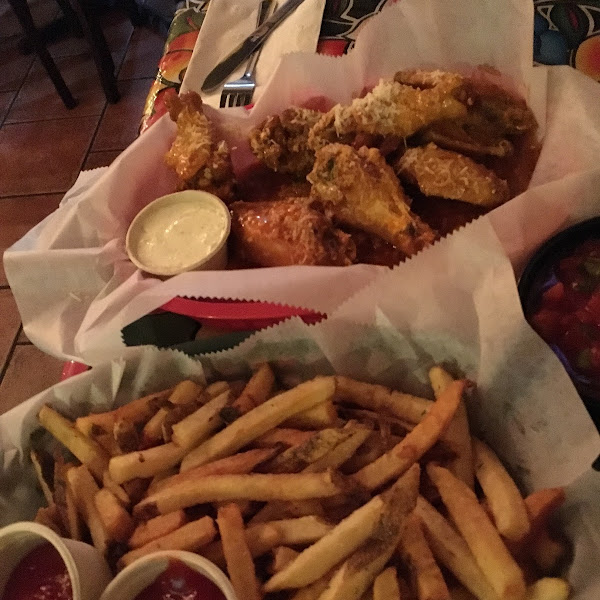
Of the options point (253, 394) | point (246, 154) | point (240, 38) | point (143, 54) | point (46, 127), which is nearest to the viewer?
point (253, 394)

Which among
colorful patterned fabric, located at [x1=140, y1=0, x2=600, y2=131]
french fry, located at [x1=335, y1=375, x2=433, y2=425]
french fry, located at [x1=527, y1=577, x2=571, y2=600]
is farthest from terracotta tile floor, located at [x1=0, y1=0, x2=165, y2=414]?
french fry, located at [x1=527, y1=577, x2=571, y2=600]

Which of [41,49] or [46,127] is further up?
[41,49]

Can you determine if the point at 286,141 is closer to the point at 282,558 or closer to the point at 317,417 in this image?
the point at 317,417

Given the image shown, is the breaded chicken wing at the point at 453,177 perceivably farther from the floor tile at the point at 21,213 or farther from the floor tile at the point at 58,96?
the floor tile at the point at 58,96

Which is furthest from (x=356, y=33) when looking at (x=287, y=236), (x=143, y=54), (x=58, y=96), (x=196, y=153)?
(x=58, y=96)

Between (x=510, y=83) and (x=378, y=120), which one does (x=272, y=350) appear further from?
(x=510, y=83)

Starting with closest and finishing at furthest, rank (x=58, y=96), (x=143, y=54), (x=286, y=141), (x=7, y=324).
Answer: (x=286, y=141), (x=7, y=324), (x=58, y=96), (x=143, y=54)

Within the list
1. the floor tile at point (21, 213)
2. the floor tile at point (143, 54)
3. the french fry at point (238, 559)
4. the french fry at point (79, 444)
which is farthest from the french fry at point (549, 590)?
the floor tile at point (143, 54)

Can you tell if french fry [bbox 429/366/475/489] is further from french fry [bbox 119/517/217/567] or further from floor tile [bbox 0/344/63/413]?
floor tile [bbox 0/344/63/413]
